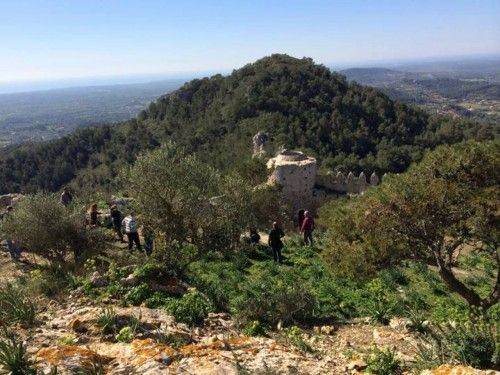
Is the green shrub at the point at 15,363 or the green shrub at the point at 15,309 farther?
the green shrub at the point at 15,309

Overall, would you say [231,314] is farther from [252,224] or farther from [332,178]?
[332,178]

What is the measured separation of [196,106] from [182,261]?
79.3 m

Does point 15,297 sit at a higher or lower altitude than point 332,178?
higher

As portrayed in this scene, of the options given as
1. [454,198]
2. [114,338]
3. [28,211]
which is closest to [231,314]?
[114,338]

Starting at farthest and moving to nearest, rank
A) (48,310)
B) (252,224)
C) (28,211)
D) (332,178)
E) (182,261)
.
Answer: (332,178) < (252,224) < (28,211) < (182,261) < (48,310)

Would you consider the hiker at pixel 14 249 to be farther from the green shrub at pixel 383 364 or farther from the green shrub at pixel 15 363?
the green shrub at pixel 383 364

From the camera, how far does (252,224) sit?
18.2 meters

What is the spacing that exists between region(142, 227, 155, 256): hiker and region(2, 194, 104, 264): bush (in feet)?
4.67

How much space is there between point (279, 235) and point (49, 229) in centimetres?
700

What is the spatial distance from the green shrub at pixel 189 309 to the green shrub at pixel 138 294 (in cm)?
55

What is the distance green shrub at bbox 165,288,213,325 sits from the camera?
9.32 m

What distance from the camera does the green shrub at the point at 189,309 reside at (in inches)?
367

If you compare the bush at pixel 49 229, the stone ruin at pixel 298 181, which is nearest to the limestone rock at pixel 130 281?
the bush at pixel 49 229

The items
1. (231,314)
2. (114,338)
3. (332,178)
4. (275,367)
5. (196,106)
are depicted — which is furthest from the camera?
(196,106)
